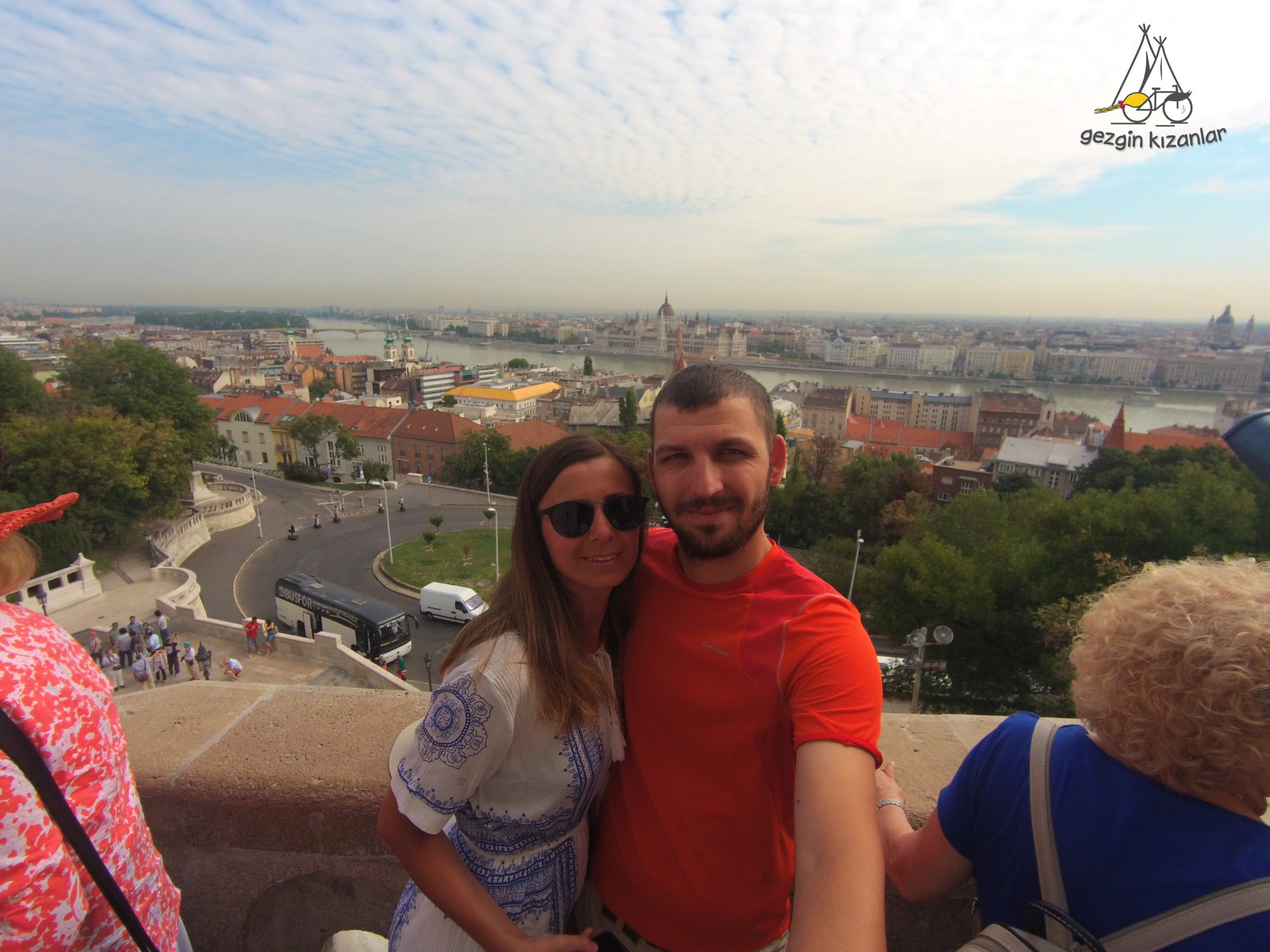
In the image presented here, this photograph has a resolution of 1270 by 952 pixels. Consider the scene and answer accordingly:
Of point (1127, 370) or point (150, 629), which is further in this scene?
point (1127, 370)

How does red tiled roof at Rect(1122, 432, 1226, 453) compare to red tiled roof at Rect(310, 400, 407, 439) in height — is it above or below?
above

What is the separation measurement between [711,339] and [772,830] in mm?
113498

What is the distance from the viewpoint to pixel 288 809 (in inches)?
56.0

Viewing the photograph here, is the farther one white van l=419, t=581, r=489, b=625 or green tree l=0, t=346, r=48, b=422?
→ green tree l=0, t=346, r=48, b=422

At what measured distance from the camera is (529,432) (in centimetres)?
3806

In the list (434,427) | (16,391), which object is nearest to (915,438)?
(434,427)

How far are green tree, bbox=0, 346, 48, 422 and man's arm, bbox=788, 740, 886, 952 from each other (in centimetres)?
2764

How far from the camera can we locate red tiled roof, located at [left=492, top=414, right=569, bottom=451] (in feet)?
121

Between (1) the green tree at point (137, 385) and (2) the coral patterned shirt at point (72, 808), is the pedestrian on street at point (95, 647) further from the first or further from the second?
(1) the green tree at point (137, 385)

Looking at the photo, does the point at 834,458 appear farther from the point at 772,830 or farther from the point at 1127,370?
the point at 1127,370

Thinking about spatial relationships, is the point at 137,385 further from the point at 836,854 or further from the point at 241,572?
the point at 836,854

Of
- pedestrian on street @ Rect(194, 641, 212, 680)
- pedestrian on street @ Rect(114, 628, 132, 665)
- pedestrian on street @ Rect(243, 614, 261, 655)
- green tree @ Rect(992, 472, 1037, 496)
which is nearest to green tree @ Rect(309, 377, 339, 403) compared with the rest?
green tree @ Rect(992, 472, 1037, 496)

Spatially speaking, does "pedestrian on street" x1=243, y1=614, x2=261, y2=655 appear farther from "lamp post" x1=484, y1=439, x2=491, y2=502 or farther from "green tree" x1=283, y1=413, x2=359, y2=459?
"green tree" x1=283, y1=413, x2=359, y2=459

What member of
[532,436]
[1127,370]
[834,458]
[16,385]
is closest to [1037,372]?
[1127,370]
